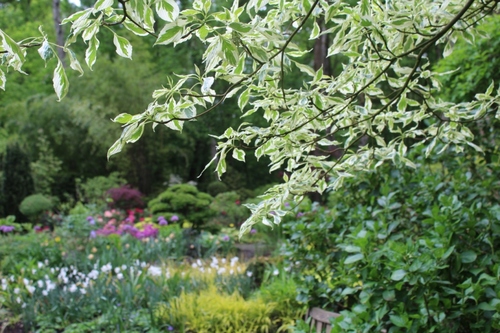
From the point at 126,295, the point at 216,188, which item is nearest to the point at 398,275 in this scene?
the point at 126,295

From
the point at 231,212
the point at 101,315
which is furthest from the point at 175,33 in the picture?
the point at 231,212

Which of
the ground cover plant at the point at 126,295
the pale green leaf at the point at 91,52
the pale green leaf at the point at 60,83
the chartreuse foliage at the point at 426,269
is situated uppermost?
the pale green leaf at the point at 91,52

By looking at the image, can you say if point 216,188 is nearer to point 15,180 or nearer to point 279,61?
point 15,180

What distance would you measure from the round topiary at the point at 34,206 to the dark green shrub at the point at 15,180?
0.85 meters

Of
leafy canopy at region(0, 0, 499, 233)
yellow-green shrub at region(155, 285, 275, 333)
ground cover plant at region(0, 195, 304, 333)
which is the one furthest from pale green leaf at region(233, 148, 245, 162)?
yellow-green shrub at region(155, 285, 275, 333)

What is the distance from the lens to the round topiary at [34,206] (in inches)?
424

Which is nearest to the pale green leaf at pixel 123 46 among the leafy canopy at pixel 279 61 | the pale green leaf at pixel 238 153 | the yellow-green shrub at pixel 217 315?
the leafy canopy at pixel 279 61

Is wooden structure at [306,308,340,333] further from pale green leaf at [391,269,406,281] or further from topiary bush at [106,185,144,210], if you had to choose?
topiary bush at [106,185,144,210]

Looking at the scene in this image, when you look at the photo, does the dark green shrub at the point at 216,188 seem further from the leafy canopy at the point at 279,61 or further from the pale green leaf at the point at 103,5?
the pale green leaf at the point at 103,5

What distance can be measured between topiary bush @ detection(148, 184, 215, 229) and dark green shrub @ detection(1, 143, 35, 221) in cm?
419

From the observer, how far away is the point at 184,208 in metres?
9.62

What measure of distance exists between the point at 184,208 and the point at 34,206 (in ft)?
12.5

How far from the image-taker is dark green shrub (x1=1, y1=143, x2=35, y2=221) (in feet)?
38.3

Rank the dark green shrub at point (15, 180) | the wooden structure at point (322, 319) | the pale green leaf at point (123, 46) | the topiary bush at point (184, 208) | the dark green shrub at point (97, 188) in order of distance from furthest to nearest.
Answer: the dark green shrub at point (97, 188), the dark green shrub at point (15, 180), the topiary bush at point (184, 208), the wooden structure at point (322, 319), the pale green leaf at point (123, 46)
